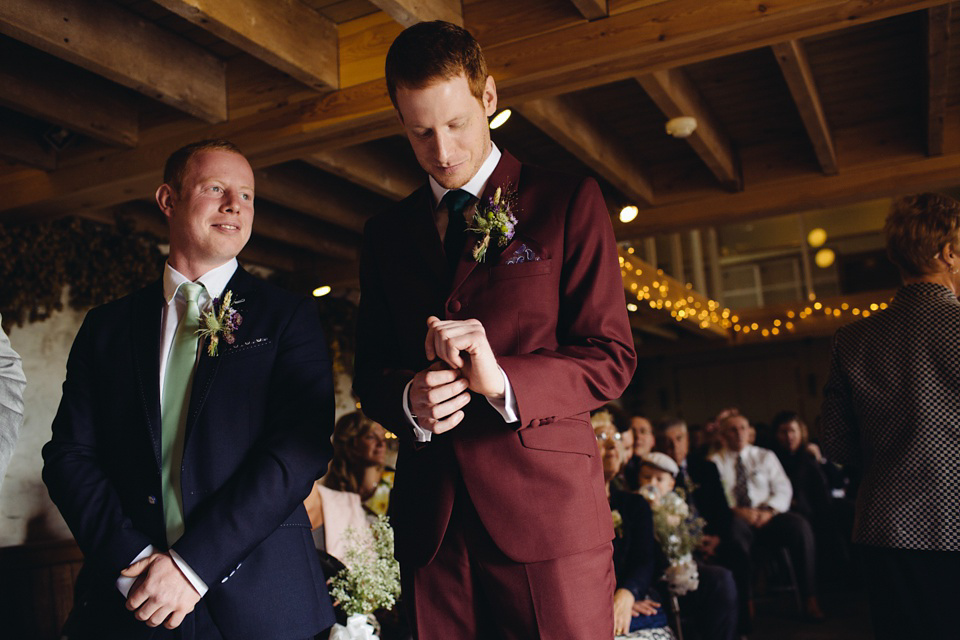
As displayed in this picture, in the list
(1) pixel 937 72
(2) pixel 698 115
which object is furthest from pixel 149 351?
(1) pixel 937 72

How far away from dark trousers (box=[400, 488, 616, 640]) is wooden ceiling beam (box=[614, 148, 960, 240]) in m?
4.79

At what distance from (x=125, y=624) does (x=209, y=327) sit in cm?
56

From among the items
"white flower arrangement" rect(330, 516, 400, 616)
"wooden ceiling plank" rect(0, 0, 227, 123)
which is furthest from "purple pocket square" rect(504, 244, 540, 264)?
"wooden ceiling plank" rect(0, 0, 227, 123)

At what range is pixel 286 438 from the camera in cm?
159

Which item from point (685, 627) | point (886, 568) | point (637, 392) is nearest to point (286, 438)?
point (886, 568)

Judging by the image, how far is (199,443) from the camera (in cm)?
159

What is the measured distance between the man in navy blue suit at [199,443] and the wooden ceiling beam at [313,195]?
3353 mm

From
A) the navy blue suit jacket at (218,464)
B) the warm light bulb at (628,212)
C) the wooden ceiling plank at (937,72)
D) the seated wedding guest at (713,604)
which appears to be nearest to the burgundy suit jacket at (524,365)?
the navy blue suit jacket at (218,464)

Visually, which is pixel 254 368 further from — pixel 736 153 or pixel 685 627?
pixel 736 153

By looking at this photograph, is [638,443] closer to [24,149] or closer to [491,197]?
[24,149]

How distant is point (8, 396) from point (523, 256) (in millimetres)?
948

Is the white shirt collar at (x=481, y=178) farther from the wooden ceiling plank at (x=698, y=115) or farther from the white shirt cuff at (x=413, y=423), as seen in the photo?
the wooden ceiling plank at (x=698, y=115)

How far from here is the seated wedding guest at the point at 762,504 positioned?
584cm

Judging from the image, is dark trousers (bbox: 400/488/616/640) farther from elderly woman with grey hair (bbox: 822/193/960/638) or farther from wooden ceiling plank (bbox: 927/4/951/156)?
wooden ceiling plank (bbox: 927/4/951/156)
